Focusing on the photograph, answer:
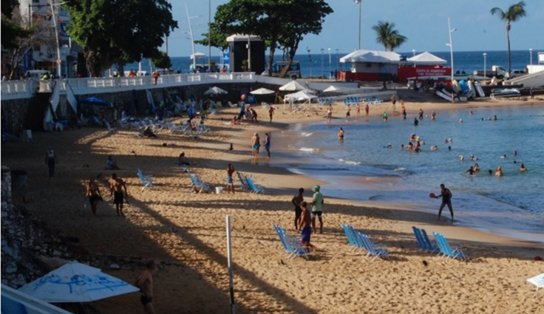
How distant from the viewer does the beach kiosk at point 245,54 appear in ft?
255

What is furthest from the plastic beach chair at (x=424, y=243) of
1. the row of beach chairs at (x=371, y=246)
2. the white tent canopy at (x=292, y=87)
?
the white tent canopy at (x=292, y=87)

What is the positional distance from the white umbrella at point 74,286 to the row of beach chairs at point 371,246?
6.27 metres

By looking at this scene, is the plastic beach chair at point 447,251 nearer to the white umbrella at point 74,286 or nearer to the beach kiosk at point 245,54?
the white umbrella at point 74,286

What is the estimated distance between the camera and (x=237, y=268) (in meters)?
16.6

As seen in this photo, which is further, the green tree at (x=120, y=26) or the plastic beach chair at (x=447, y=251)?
the green tree at (x=120, y=26)

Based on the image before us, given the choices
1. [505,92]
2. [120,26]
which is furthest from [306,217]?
[505,92]

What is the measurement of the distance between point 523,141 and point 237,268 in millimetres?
38678

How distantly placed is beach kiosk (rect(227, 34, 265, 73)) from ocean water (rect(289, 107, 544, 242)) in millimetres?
18948

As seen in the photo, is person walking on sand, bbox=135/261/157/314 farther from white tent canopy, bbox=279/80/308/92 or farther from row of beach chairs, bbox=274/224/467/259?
white tent canopy, bbox=279/80/308/92

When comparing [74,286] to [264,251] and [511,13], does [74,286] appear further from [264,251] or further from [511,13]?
[511,13]

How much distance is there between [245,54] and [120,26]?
24.6 meters

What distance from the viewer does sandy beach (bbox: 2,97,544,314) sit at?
14664mm

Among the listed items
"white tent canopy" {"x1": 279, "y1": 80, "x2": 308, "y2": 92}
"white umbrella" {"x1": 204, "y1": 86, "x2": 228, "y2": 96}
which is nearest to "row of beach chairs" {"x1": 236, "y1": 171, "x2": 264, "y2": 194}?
"white umbrella" {"x1": 204, "y1": 86, "x2": 228, "y2": 96}

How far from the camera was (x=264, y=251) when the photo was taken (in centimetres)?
1817
